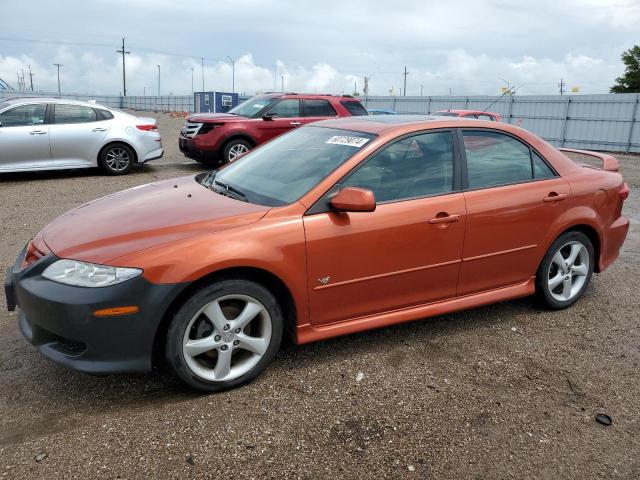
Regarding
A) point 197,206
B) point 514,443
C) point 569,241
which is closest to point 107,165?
point 197,206

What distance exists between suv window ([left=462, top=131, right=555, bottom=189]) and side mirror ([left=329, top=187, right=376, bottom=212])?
102cm

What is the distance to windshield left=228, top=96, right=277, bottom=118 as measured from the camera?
11.6 m

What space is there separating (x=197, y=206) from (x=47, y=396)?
1.36m

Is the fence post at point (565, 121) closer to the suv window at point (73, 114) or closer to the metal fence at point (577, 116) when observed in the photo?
the metal fence at point (577, 116)

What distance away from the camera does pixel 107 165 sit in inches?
406

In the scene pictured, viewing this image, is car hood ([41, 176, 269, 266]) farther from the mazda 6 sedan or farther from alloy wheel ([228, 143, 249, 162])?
alloy wheel ([228, 143, 249, 162])

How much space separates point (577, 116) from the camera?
21.6 metres

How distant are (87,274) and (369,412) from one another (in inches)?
65.3

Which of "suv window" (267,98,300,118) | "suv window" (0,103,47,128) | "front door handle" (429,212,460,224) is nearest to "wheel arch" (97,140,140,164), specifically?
"suv window" (0,103,47,128)

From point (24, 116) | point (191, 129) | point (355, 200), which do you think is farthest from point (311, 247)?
point (191, 129)

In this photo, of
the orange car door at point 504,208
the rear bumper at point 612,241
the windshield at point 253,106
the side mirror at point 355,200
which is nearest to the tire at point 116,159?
the windshield at point 253,106

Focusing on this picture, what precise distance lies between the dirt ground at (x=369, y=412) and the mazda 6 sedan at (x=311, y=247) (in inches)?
9.8

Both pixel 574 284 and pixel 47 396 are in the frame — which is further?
pixel 574 284

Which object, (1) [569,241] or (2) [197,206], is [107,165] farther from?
(1) [569,241]
